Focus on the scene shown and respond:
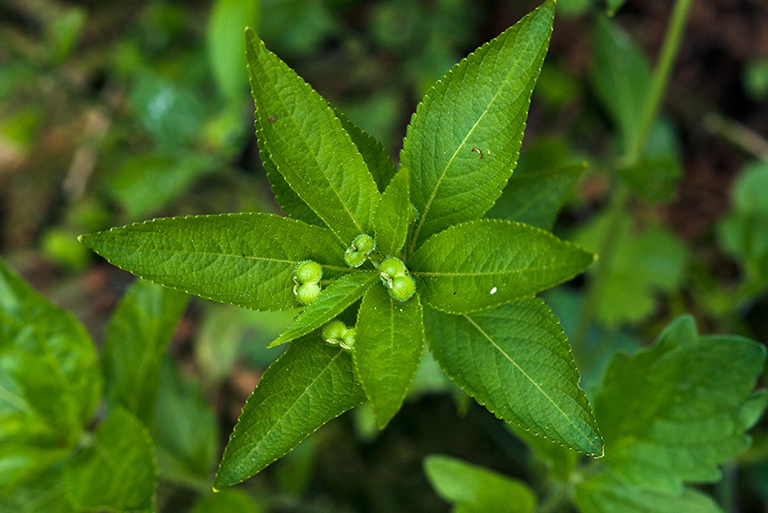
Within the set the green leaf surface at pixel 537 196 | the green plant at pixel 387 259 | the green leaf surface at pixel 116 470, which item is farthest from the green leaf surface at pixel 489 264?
the green leaf surface at pixel 116 470

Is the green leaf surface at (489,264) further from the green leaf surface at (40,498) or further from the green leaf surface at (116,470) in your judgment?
the green leaf surface at (40,498)

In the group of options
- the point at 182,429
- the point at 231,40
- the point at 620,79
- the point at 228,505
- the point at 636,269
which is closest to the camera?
the point at 228,505

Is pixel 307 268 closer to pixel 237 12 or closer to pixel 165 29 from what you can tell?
pixel 237 12

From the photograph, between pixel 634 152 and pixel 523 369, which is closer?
pixel 523 369

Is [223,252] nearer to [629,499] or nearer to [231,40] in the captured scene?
[629,499]

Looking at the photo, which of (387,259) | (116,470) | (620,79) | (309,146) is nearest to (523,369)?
(387,259)

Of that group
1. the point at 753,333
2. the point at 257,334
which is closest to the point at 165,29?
the point at 257,334
